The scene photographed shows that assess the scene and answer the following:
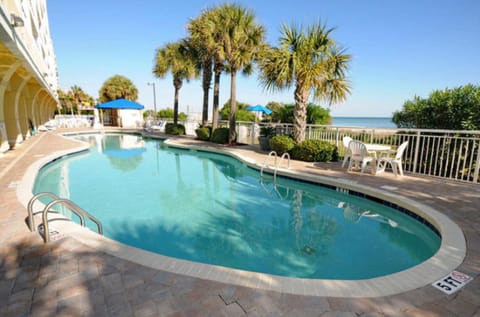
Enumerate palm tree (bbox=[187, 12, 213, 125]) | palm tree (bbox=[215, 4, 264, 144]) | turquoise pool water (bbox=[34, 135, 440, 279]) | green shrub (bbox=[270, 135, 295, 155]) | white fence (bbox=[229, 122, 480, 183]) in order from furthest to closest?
palm tree (bbox=[187, 12, 213, 125]) → palm tree (bbox=[215, 4, 264, 144]) → green shrub (bbox=[270, 135, 295, 155]) → white fence (bbox=[229, 122, 480, 183]) → turquoise pool water (bbox=[34, 135, 440, 279])

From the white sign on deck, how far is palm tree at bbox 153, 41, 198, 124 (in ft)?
51.3

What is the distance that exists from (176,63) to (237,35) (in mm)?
5709

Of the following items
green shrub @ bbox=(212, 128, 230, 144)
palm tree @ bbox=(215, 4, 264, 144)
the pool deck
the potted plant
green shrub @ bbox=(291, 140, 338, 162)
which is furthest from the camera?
green shrub @ bbox=(212, 128, 230, 144)

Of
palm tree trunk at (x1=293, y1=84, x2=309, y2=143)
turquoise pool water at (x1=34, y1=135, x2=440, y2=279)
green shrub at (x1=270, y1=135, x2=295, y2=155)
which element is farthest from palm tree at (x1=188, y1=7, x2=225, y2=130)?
turquoise pool water at (x1=34, y1=135, x2=440, y2=279)

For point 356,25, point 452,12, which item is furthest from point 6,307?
point 356,25

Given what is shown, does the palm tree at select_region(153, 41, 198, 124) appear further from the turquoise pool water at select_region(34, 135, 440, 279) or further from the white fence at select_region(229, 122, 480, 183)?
the white fence at select_region(229, 122, 480, 183)

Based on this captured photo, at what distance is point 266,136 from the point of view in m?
11.9

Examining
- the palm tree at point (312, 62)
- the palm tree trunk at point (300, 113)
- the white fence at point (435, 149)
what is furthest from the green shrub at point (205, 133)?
the white fence at point (435, 149)

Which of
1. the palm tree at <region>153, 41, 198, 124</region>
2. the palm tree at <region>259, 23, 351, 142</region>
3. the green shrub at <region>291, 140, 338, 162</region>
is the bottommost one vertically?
the green shrub at <region>291, 140, 338, 162</region>

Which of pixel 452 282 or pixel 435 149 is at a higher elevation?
pixel 435 149

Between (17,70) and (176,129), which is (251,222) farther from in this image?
(176,129)

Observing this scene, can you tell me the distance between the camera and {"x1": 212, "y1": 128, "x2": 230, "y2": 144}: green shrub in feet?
46.0

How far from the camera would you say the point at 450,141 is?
6543mm

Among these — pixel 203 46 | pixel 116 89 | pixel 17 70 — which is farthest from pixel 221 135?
pixel 116 89
